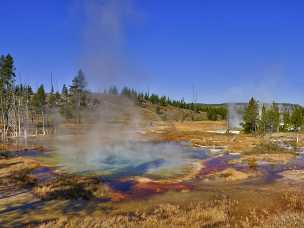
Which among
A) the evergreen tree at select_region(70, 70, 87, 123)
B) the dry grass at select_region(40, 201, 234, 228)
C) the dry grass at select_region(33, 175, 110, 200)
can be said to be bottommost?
the dry grass at select_region(40, 201, 234, 228)

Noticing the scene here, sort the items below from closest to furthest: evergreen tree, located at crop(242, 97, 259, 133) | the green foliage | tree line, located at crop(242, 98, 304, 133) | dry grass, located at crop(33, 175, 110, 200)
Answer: dry grass, located at crop(33, 175, 110, 200)
evergreen tree, located at crop(242, 97, 259, 133)
tree line, located at crop(242, 98, 304, 133)
the green foliage

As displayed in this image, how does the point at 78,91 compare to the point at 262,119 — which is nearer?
the point at 262,119

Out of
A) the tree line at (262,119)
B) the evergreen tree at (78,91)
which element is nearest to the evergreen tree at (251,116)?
the tree line at (262,119)

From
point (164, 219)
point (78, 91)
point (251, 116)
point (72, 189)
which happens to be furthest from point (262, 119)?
point (164, 219)

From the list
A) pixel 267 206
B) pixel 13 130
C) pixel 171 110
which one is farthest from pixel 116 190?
pixel 171 110

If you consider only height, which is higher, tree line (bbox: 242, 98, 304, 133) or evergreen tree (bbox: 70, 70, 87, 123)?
evergreen tree (bbox: 70, 70, 87, 123)

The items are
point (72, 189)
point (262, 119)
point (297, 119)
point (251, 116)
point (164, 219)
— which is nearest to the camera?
point (164, 219)

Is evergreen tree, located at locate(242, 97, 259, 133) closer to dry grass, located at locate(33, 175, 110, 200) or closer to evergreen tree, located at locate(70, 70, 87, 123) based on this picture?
evergreen tree, located at locate(70, 70, 87, 123)

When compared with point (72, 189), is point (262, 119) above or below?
above

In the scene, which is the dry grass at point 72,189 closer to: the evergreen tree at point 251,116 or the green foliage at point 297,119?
the evergreen tree at point 251,116

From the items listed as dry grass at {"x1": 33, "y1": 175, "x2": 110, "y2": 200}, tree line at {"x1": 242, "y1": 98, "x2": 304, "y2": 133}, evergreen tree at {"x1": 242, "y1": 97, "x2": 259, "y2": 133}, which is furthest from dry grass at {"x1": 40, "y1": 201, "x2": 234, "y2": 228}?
tree line at {"x1": 242, "y1": 98, "x2": 304, "y2": 133}

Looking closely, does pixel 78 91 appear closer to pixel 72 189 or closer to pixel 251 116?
pixel 251 116

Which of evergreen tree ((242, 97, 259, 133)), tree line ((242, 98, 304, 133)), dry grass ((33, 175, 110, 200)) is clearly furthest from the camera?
tree line ((242, 98, 304, 133))

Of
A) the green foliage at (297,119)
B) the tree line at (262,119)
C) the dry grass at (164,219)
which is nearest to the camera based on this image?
the dry grass at (164,219)
